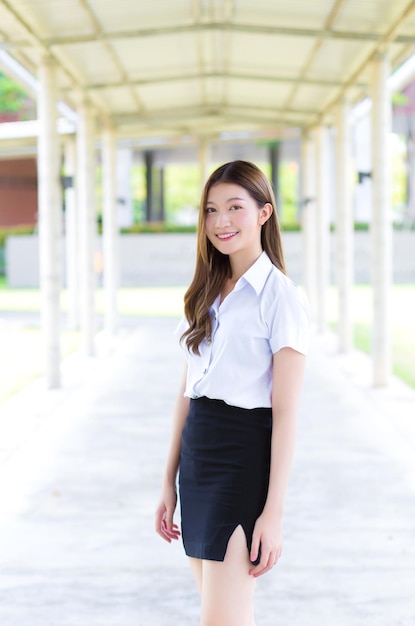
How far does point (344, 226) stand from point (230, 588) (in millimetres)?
10166

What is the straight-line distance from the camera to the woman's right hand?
8.57 feet

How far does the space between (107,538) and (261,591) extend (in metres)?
1.08

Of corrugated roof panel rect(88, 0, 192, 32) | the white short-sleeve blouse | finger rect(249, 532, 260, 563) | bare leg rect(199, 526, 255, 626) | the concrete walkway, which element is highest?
corrugated roof panel rect(88, 0, 192, 32)

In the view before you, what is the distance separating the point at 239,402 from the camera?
2.31 m

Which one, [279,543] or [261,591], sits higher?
[279,543]

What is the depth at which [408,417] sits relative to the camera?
787 cm

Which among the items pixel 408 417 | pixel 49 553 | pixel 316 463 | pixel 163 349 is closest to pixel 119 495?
pixel 49 553

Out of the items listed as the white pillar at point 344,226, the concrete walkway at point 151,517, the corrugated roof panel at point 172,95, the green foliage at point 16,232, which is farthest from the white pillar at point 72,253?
the green foliage at point 16,232

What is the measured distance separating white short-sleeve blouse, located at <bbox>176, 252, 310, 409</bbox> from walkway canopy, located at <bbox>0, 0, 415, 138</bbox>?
19.8 feet

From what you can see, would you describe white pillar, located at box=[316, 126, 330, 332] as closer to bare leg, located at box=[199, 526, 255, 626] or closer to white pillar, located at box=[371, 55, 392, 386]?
white pillar, located at box=[371, 55, 392, 386]

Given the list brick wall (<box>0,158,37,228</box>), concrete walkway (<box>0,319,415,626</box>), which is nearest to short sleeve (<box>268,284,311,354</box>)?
concrete walkway (<box>0,319,415,626</box>)

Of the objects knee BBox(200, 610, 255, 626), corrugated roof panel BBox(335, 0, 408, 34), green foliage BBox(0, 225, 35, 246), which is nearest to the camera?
knee BBox(200, 610, 255, 626)

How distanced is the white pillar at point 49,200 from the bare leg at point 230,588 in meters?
7.47

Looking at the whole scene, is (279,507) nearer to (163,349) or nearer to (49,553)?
(49,553)
